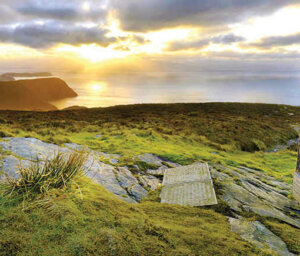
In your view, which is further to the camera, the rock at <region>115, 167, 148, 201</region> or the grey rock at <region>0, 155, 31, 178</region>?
the rock at <region>115, 167, 148, 201</region>

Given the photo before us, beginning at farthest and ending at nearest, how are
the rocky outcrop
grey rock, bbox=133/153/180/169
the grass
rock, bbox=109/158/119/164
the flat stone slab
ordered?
1. grey rock, bbox=133/153/180/169
2. rock, bbox=109/158/119/164
3. the flat stone slab
4. the rocky outcrop
5. the grass

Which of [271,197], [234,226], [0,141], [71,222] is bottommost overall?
[271,197]

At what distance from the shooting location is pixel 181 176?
22.7 feet

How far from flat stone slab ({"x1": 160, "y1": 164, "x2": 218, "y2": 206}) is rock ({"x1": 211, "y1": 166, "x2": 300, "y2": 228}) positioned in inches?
14.5

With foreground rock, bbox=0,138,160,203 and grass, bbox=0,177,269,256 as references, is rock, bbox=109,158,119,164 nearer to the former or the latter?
foreground rock, bbox=0,138,160,203

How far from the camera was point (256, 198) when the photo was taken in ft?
19.9

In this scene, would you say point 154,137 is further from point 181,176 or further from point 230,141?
point 181,176

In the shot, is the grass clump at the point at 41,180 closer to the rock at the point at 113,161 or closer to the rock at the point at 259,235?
the rock at the point at 259,235

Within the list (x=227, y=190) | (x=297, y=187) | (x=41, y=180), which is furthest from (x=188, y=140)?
(x=41, y=180)

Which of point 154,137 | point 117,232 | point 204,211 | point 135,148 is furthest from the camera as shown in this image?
point 154,137

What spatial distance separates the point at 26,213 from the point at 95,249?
1.27m

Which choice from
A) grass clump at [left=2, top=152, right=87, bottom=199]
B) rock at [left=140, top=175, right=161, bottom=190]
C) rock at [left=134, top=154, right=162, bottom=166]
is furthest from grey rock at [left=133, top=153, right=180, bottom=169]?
grass clump at [left=2, top=152, right=87, bottom=199]

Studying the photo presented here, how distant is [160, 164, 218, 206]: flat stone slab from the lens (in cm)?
524

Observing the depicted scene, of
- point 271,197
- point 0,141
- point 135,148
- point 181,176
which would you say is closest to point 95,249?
point 181,176
